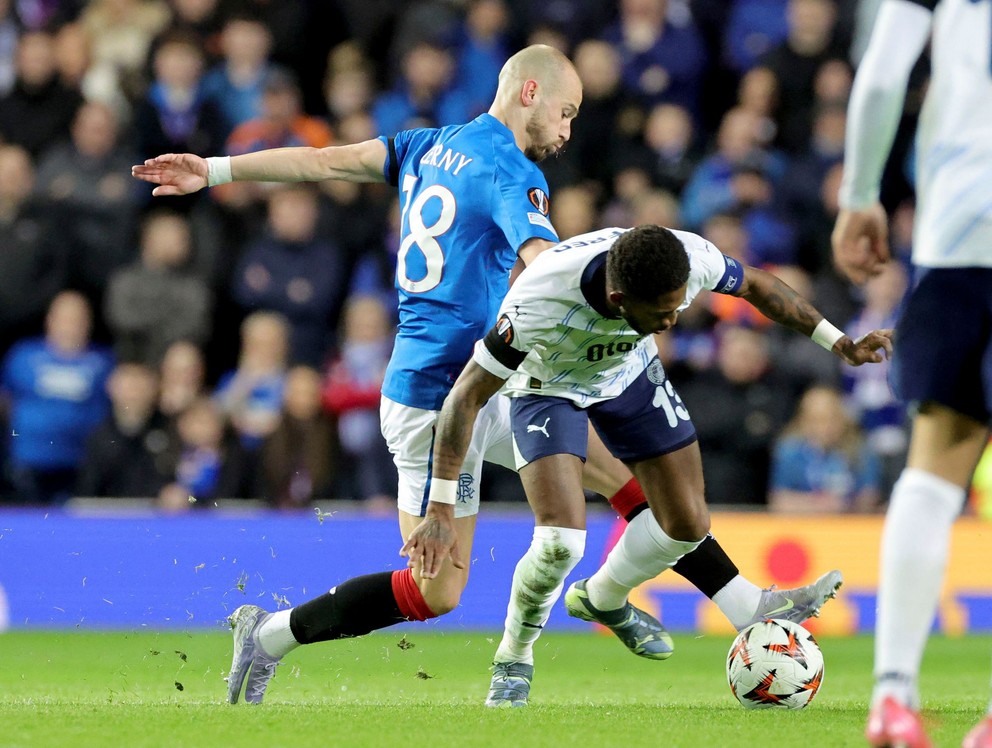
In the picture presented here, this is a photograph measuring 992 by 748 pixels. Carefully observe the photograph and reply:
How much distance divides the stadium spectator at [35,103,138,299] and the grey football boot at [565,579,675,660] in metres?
6.46

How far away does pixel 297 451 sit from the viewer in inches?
430

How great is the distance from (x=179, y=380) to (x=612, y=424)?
553 centimetres

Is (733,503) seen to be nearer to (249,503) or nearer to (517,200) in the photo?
(249,503)

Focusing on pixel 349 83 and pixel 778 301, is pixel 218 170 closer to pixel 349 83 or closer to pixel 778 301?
pixel 778 301

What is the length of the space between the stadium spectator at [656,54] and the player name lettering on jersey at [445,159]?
7.00m

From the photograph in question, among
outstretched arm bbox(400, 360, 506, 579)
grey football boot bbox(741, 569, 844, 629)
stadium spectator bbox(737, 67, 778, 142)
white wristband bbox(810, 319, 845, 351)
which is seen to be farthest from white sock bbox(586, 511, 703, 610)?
stadium spectator bbox(737, 67, 778, 142)

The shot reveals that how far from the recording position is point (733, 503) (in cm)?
1117

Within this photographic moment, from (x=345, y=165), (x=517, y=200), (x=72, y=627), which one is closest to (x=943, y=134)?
(x=517, y=200)

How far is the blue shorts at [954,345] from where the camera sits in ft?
12.8

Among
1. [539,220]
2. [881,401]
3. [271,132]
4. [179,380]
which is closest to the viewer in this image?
[539,220]

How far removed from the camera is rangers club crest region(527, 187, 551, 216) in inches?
232

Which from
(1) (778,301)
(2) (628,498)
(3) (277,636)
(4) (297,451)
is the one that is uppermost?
(1) (778,301)

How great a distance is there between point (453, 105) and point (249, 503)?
150 inches

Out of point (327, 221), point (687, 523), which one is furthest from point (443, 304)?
point (327, 221)
